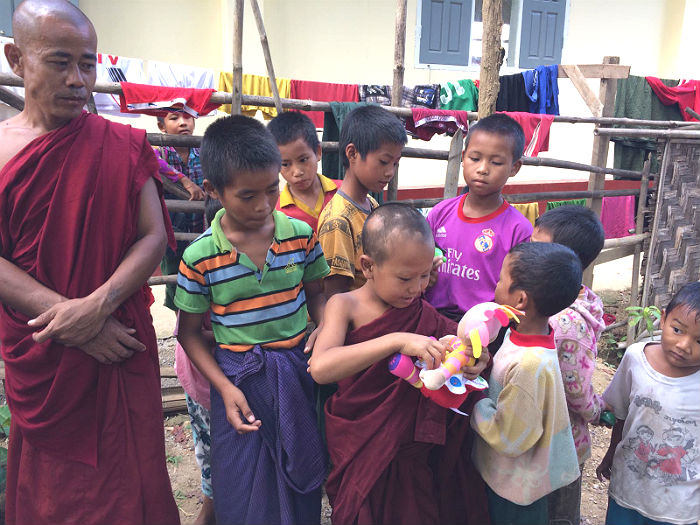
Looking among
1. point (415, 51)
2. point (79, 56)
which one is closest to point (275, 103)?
point (79, 56)

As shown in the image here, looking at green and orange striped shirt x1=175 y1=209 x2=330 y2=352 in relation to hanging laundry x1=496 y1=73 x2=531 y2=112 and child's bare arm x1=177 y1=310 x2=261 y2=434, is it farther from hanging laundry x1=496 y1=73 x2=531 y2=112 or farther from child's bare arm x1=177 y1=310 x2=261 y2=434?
hanging laundry x1=496 y1=73 x2=531 y2=112

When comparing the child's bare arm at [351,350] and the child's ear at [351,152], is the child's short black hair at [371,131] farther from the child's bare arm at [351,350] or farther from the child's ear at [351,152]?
the child's bare arm at [351,350]

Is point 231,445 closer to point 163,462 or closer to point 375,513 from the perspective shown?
point 163,462

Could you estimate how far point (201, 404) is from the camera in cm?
202

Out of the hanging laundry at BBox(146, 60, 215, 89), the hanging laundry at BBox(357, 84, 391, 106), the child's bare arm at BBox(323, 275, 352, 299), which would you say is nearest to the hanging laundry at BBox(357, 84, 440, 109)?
the hanging laundry at BBox(357, 84, 391, 106)

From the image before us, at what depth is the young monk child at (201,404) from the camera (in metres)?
1.98

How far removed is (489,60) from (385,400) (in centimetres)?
300

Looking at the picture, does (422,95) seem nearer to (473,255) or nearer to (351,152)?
(351,152)

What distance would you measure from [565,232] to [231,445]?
1.42 metres

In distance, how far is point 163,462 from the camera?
183cm

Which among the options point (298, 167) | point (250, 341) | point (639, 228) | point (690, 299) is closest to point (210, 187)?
point (250, 341)

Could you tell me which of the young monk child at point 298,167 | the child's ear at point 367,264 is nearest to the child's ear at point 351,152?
the young monk child at point 298,167

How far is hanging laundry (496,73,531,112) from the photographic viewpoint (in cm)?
555

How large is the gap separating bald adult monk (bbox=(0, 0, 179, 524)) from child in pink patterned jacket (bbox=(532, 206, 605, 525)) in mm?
1413
